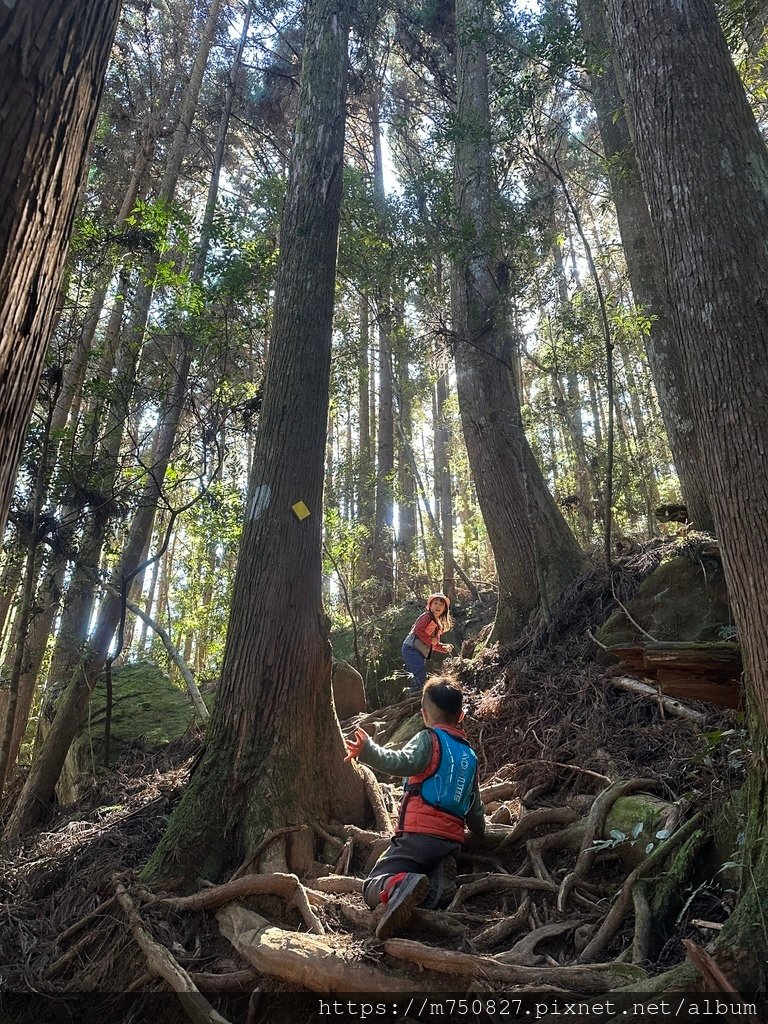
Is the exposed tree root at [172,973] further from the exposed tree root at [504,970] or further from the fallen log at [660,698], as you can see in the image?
the fallen log at [660,698]

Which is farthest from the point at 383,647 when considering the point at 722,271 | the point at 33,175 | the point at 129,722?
the point at 33,175

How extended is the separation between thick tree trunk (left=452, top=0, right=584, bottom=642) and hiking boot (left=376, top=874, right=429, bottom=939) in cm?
454

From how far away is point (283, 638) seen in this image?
4457 millimetres

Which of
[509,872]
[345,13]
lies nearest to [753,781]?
[509,872]

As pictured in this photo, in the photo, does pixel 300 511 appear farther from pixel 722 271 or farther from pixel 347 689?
pixel 347 689

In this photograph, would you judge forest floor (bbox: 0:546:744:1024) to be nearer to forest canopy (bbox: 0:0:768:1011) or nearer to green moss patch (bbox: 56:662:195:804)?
forest canopy (bbox: 0:0:768:1011)

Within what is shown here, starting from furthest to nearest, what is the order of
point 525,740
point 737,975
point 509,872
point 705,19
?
point 525,740 → point 509,872 → point 705,19 → point 737,975

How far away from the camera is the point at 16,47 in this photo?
1492 millimetres

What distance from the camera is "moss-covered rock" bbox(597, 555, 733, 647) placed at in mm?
A: 5426

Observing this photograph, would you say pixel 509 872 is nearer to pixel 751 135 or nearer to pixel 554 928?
pixel 554 928

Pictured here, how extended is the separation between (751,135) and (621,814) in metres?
3.69

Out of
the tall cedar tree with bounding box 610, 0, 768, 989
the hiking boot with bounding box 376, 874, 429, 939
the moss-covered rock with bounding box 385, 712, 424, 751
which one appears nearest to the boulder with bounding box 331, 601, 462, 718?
the moss-covered rock with bounding box 385, 712, 424, 751

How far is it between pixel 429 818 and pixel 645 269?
23.0 feet

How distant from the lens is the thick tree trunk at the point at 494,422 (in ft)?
25.3
